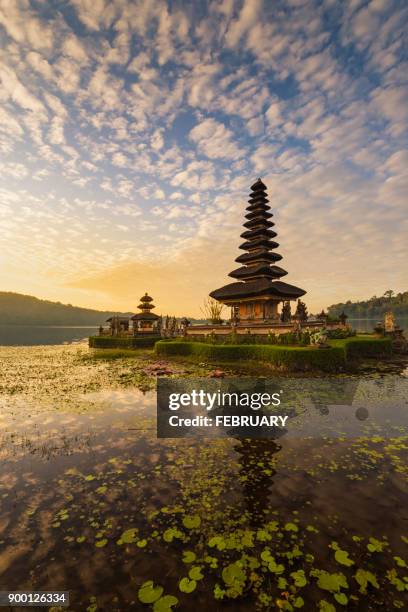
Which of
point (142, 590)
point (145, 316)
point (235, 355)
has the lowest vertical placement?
point (142, 590)

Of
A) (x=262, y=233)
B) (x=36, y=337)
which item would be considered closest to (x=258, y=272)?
(x=262, y=233)

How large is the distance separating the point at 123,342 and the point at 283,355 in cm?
2341

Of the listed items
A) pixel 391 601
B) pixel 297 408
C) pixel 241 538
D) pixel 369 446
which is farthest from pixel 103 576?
pixel 297 408

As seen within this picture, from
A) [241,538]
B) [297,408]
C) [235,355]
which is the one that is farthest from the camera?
[235,355]

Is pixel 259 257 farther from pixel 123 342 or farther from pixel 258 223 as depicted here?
pixel 123 342

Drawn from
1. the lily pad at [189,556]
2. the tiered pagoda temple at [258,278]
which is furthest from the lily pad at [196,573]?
the tiered pagoda temple at [258,278]

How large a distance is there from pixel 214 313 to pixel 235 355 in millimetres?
22339

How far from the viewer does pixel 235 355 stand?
73.6 ft

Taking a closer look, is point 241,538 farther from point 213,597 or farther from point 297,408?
point 297,408

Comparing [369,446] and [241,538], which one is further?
[369,446]

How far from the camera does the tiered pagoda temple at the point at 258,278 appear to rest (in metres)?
30.8

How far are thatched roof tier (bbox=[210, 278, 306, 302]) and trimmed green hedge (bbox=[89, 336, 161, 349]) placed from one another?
9.94m

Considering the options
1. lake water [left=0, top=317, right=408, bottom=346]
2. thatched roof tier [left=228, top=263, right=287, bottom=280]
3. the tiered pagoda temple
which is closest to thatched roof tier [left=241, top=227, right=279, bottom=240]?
the tiered pagoda temple

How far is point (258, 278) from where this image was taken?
3284cm
